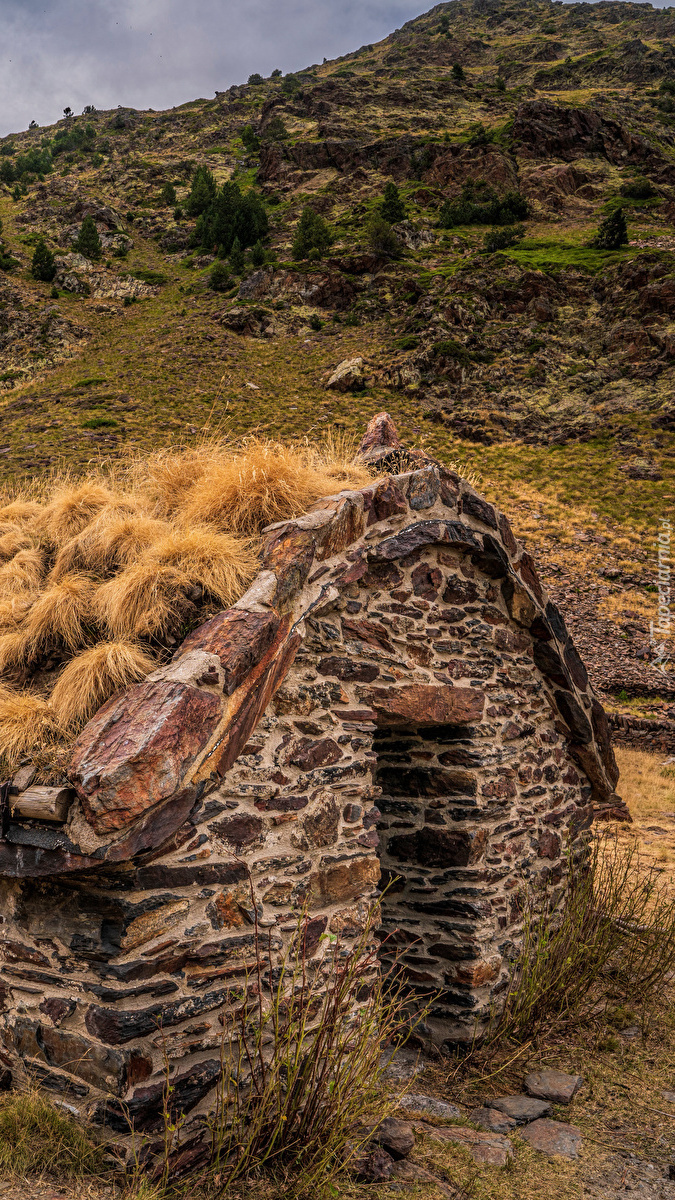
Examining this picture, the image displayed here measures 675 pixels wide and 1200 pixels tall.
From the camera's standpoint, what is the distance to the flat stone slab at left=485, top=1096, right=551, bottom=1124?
4301mm

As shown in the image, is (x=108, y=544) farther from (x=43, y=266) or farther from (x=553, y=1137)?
(x=43, y=266)

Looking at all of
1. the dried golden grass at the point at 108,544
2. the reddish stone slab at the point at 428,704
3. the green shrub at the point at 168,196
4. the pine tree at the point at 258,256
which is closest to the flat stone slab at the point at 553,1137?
the reddish stone slab at the point at 428,704

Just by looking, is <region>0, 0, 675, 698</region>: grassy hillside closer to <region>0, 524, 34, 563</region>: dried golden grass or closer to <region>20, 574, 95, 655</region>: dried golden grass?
<region>0, 524, 34, 563</region>: dried golden grass

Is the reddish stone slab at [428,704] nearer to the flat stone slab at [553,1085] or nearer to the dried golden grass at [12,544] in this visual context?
the flat stone slab at [553,1085]

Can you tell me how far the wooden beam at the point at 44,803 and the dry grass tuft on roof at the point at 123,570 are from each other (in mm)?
148

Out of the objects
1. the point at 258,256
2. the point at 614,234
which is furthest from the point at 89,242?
the point at 614,234

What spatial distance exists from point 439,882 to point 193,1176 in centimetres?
247

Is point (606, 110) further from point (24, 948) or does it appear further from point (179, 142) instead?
point (24, 948)

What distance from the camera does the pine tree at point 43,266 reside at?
42156mm

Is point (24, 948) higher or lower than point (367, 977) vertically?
higher

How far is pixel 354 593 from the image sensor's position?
4.46 m

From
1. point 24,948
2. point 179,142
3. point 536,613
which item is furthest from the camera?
point 179,142

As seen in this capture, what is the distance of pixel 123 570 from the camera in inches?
169

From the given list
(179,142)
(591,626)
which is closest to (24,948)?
(591,626)
